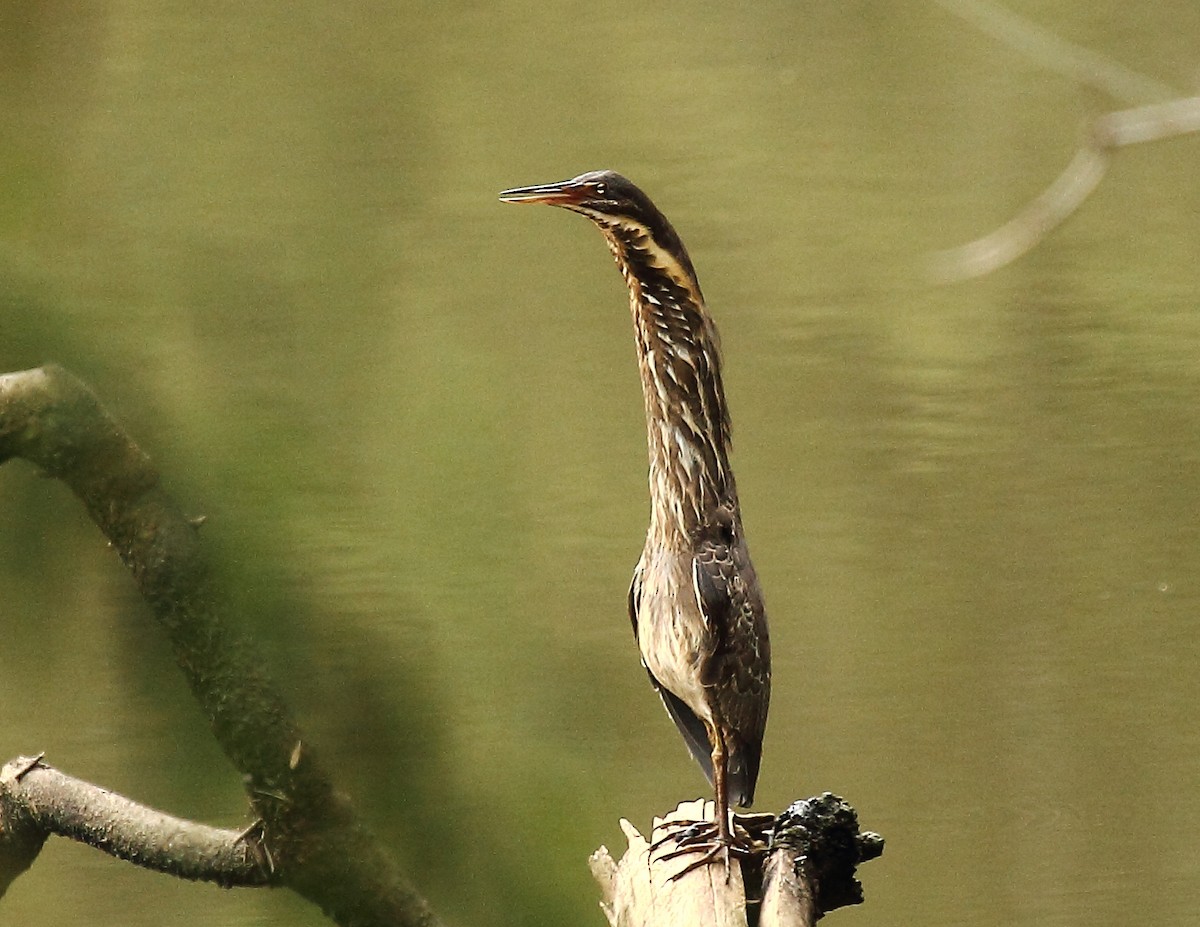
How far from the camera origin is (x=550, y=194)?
2.21ft

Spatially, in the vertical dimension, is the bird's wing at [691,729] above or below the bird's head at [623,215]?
below

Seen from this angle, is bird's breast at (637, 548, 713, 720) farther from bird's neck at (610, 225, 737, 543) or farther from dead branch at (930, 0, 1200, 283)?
dead branch at (930, 0, 1200, 283)

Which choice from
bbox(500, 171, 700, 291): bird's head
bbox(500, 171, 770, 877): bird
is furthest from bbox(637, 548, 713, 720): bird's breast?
bbox(500, 171, 700, 291): bird's head

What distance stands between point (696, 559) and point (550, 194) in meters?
0.29

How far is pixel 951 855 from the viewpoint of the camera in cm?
221

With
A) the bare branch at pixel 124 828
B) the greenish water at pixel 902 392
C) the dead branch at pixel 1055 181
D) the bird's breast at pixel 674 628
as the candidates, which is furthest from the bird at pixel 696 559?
the greenish water at pixel 902 392

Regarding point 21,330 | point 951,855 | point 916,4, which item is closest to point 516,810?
point 21,330

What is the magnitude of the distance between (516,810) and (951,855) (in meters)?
2.06

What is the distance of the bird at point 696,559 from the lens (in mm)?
792

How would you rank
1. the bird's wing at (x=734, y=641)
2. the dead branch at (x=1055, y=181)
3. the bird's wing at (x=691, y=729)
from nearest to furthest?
1. the bird's wing at (x=734, y=641)
2. the bird's wing at (x=691, y=729)
3. the dead branch at (x=1055, y=181)

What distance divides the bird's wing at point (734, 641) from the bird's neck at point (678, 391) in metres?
0.02

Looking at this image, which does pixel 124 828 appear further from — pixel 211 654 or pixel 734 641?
pixel 734 641

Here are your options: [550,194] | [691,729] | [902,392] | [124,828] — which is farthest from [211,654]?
[902,392]

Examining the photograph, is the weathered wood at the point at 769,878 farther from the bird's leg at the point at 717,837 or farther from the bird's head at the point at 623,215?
the bird's head at the point at 623,215
